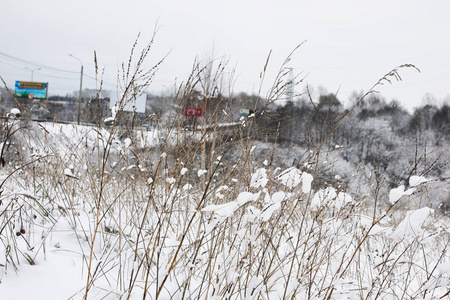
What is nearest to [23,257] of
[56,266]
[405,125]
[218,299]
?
[56,266]

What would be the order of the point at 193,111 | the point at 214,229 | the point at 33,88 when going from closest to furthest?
the point at 214,229, the point at 193,111, the point at 33,88

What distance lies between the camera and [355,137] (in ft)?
76.4

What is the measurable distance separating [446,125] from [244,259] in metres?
28.1

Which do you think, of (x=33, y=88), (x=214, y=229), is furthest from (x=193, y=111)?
(x=33, y=88)

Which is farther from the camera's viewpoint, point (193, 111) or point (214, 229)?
point (193, 111)

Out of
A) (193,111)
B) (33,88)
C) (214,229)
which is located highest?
(33,88)

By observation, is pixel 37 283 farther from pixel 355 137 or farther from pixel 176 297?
pixel 355 137

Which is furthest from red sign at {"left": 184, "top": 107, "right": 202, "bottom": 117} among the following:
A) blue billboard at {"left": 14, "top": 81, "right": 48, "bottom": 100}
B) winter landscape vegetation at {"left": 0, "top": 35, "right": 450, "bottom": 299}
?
blue billboard at {"left": 14, "top": 81, "right": 48, "bottom": 100}

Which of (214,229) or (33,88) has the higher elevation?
(33,88)

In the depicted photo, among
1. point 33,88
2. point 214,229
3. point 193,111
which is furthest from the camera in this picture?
point 33,88

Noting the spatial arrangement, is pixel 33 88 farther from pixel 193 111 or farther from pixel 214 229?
pixel 214 229

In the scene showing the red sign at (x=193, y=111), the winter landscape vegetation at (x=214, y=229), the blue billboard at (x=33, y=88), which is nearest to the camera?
the winter landscape vegetation at (x=214, y=229)

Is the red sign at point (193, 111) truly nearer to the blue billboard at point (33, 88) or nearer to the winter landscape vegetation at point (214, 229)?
the winter landscape vegetation at point (214, 229)

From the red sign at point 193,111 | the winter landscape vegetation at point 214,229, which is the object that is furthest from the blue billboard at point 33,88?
the winter landscape vegetation at point 214,229
